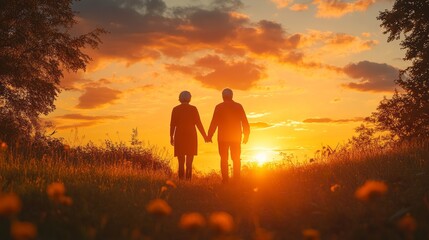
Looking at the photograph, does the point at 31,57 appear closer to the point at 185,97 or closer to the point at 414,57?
the point at 185,97

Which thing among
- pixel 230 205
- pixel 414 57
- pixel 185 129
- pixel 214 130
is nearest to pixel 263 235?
pixel 230 205

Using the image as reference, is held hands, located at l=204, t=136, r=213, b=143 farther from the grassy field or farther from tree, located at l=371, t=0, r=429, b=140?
tree, located at l=371, t=0, r=429, b=140

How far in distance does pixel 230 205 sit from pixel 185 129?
15.8ft

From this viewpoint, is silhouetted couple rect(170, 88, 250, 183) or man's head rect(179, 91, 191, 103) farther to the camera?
man's head rect(179, 91, 191, 103)

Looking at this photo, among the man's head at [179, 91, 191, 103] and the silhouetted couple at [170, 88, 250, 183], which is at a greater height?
the man's head at [179, 91, 191, 103]

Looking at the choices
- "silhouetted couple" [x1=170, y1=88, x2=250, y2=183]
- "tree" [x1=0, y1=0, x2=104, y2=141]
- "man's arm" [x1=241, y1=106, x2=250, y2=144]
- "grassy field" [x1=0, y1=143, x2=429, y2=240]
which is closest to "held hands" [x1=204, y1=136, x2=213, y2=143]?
"silhouetted couple" [x1=170, y1=88, x2=250, y2=183]

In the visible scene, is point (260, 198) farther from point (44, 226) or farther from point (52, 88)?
point (52, 88)

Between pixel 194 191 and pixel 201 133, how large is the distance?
3.25m

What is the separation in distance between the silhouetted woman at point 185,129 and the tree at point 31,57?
10315 millimetres

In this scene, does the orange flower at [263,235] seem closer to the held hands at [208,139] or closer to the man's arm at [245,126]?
the man's arm at [245,126]

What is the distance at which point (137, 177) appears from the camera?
11133mm

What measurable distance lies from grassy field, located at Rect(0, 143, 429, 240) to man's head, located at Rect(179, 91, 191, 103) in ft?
8.66

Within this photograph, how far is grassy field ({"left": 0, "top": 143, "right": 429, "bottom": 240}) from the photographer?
5.73 meters

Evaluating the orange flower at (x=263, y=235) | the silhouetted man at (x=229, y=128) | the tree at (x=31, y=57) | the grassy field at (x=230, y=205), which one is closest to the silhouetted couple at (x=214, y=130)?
the silhouetted man at (x=229, y=128)
